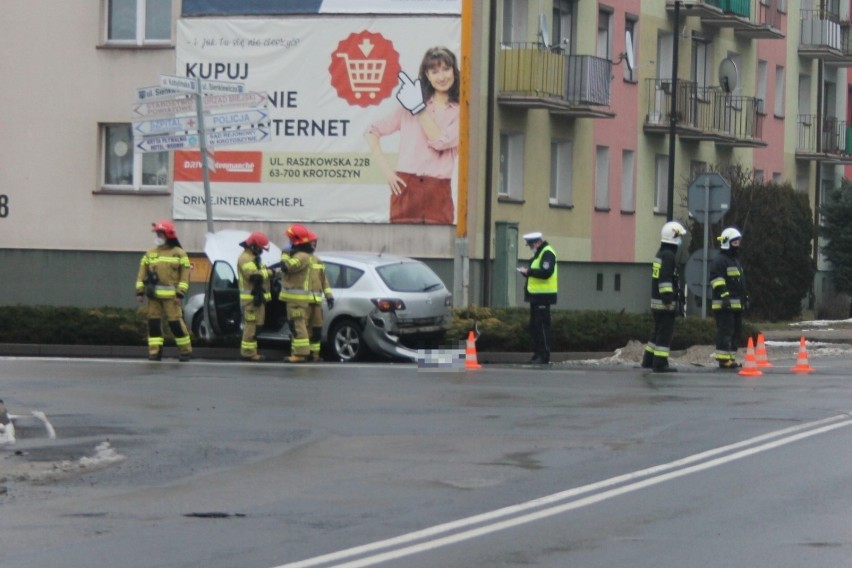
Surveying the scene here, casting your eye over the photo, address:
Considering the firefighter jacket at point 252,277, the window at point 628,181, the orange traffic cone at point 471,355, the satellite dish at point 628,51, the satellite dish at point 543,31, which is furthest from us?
the window at point 628,181

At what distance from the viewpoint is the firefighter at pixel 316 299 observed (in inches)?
882

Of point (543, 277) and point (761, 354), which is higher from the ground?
point (543, 277)

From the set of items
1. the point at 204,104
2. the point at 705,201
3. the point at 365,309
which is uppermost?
the point at 204,104

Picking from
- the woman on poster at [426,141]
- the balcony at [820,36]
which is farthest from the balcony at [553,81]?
the balcony at [820,36]

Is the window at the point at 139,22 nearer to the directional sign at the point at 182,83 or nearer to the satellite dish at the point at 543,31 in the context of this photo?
the satellite dish at the point at 543,31

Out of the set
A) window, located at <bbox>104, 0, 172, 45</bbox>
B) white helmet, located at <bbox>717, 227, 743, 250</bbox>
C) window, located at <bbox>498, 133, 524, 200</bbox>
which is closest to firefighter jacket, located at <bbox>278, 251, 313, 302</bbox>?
white helmet, located at <bbox>717, 227, 743, 250</bbox>

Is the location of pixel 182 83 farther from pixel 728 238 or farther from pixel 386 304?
pixel 728 238

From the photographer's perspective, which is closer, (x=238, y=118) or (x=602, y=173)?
(x=238, y=118)

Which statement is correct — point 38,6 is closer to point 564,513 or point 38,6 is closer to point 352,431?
point 352,431

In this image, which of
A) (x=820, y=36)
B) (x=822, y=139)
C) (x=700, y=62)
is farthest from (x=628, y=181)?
(x=822, y=139)

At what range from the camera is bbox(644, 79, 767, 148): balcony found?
40.4 m

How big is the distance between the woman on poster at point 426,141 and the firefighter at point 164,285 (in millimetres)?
10015

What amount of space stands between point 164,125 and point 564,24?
1229 cm

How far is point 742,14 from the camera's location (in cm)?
4406
